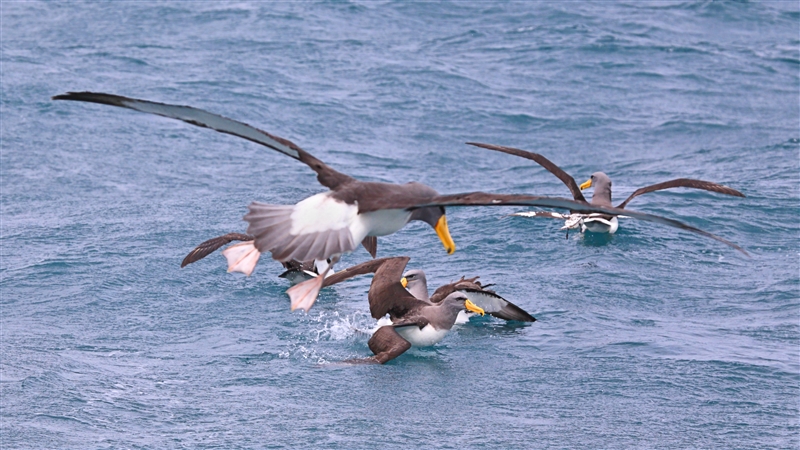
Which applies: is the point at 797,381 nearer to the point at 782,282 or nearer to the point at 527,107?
the point at 782,282

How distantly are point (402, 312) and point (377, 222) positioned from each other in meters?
5.18

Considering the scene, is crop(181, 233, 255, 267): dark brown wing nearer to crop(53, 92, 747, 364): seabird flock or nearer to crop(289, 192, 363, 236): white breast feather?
crop(53, 92, 747, 364): seabird flock

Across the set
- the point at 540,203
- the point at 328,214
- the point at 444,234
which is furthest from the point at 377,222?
the point at 540,203

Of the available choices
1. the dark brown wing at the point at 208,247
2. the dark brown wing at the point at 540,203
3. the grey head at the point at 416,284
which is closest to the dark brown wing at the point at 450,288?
the grey head at the point at 416,284

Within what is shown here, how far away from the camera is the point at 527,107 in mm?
26812

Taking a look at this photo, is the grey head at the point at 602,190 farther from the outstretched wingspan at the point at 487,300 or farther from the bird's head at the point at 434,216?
the bird's head at the point at 434,216

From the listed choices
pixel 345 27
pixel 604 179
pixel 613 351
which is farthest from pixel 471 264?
pixel 345 27

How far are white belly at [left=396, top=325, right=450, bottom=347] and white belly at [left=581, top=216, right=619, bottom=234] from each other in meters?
5.09

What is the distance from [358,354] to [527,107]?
14627 mm

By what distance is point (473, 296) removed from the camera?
1434 centimetres

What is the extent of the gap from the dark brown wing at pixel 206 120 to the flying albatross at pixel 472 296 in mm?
5323

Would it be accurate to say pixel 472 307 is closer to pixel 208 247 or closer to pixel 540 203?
pixel 208 247

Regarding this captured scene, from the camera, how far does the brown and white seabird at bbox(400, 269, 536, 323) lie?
14.1 m

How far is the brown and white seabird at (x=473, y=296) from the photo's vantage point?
556 inches
